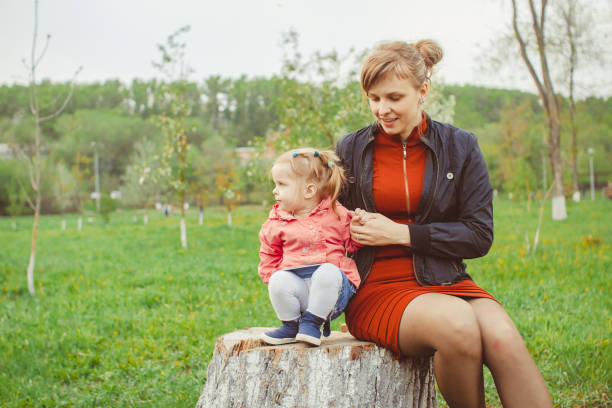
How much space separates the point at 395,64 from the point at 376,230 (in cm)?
76

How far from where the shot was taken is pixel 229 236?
12922mm

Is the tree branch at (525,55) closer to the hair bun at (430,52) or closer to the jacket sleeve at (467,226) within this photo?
the hair bun at (430,52)

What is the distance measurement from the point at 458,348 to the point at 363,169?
97 cm

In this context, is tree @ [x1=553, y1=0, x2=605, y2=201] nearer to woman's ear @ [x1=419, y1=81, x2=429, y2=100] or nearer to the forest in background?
the forest in background

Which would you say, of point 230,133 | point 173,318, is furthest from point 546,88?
point 230,133

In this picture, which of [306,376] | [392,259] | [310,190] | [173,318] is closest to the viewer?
[306,376]

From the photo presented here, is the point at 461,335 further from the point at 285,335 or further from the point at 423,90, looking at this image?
the point at 423,90

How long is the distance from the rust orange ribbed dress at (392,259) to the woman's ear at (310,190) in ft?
1.10

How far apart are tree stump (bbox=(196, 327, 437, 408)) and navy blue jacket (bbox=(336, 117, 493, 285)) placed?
1.38 ft

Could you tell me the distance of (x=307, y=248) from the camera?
2.36 m

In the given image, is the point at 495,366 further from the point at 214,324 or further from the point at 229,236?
the point at 229,236

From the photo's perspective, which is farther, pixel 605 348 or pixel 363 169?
pixel 605 348

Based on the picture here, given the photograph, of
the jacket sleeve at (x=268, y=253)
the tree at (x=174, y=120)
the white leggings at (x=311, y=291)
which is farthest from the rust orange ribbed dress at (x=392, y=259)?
the tree at (x=174, y=120)

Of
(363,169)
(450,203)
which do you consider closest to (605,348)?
(450,203)
